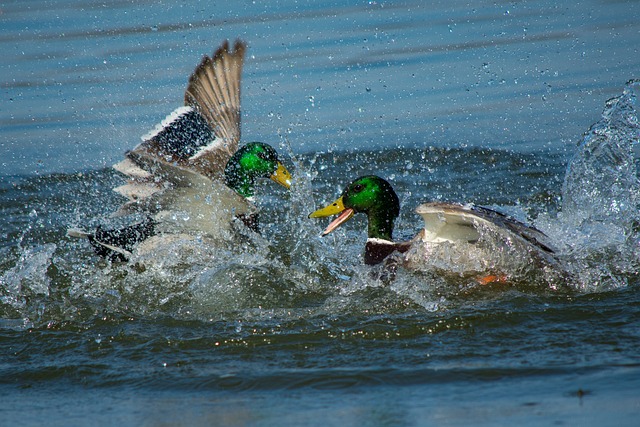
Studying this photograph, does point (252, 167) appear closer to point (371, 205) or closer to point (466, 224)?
point (371, 205)

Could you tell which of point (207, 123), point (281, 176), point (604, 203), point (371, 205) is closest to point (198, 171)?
point (281, 176)

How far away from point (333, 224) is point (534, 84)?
16.5 ft

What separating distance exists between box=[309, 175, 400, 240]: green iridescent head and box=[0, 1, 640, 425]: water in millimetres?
311

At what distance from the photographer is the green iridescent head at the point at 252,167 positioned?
6.64 metres

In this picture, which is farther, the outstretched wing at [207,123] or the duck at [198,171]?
the outstretched wing at [207,123]

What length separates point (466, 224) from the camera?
532 centimetres

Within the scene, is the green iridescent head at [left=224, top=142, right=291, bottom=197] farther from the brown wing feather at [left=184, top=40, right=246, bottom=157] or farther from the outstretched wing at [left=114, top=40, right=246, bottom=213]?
the brown wing feather at [left=184, top=40, right=246, bottom=157]

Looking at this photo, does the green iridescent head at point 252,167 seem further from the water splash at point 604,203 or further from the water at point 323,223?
the water splash at point 604,203

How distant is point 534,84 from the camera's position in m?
10.1

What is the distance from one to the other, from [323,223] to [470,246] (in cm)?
190

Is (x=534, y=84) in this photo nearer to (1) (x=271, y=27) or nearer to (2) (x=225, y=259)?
(1) (x=271, y=27)

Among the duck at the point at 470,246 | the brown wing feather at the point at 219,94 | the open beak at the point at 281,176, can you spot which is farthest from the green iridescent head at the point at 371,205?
the brown wing feather at the point at 219,94

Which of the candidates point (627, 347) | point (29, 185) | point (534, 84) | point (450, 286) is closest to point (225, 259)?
point (450, 286)

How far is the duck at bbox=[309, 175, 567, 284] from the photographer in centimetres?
516
